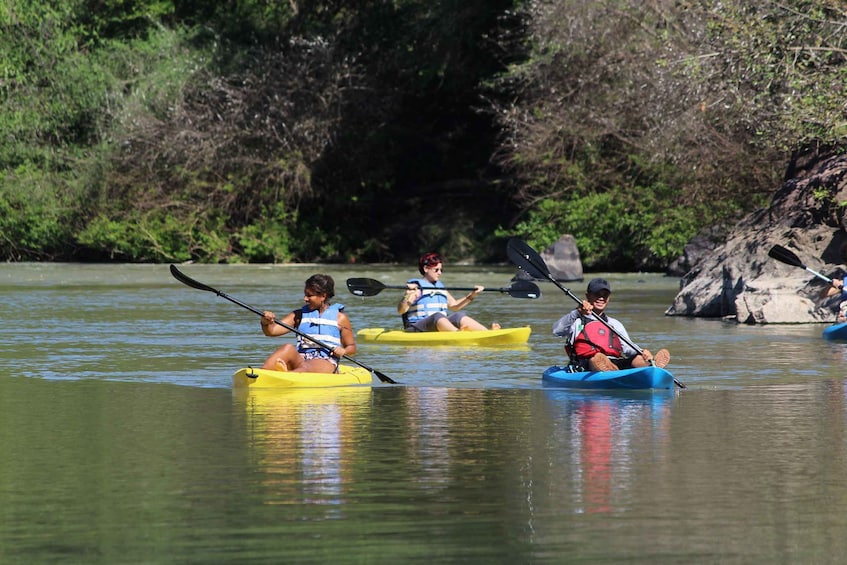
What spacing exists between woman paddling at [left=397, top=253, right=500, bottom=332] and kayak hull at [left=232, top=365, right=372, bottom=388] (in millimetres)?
5145

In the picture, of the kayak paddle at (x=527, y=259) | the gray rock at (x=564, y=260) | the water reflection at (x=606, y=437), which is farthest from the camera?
the gray rock at (x=564, y=260)

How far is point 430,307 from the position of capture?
19.3 metres

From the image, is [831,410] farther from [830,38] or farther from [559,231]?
[559,231]

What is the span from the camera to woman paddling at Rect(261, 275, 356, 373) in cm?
1377

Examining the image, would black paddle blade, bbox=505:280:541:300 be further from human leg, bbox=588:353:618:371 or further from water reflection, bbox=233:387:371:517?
water reflection, bbox=233:387:371:517

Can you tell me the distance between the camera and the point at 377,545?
7.03m

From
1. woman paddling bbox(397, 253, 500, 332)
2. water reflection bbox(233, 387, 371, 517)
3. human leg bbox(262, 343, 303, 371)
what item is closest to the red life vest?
water reflection bbox(233, 387, 371, 517)

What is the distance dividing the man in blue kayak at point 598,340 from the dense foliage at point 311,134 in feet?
72.2

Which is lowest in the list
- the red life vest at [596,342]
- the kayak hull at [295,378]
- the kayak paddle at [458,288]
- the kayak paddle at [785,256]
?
the kayak hull at [295,378]

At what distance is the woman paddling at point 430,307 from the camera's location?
19.0 m

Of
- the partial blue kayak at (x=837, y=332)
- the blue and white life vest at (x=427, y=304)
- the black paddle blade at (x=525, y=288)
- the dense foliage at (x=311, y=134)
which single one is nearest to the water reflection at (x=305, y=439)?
the black paddle blade at (x=525, y=288)

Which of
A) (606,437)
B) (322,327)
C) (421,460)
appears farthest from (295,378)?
(421,460)

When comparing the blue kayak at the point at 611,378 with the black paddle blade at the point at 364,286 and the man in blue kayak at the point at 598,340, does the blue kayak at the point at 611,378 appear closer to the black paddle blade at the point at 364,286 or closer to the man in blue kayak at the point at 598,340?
the man in blue kayak at the point at 598,340

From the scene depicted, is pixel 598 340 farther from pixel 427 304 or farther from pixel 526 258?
pixel 427 304
